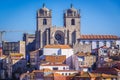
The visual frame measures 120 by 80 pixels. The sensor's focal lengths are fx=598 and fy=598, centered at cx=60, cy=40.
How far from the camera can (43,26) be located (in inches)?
3354

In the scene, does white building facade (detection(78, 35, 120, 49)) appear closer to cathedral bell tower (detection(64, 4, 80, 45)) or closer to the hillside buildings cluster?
the hillside buildings cluster

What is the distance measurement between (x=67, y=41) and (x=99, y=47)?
16.2 feet

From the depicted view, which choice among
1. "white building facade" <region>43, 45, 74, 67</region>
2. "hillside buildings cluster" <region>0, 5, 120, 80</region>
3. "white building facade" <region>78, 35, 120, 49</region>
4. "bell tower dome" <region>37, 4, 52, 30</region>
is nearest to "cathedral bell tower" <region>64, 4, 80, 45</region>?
"hillside buildings cluster" <region>0, 5, 120, 80</region>

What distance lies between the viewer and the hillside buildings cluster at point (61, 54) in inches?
2689

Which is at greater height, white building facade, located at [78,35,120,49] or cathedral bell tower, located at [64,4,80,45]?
cathedral bell tower, located at [64,4,80,45]

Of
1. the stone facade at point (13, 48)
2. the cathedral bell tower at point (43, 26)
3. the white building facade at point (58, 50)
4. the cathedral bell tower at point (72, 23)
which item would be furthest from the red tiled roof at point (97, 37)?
the stone facade at point (13, 48)

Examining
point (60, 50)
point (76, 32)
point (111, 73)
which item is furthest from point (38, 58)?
point (111, 73)

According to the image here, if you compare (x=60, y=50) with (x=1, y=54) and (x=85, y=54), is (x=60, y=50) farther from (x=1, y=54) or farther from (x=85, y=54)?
(x=1, y=54)

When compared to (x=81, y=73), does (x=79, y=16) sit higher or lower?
higher

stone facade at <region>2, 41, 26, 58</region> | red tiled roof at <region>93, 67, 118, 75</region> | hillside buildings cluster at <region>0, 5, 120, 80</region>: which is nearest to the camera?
red tiled roof at <region>93, 67, 118, 75</region>

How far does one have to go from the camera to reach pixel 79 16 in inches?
3408

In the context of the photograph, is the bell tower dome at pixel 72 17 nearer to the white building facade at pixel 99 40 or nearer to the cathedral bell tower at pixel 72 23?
the cathedral bell tower at pixel 72 23

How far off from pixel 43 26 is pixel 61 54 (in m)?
9.27

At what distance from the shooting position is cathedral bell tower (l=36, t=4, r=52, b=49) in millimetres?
83938
